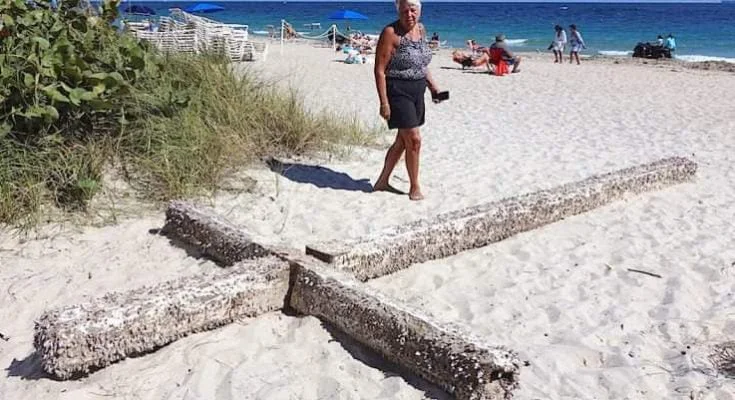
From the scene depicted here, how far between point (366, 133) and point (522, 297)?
4.35 m

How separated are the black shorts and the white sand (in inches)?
26.1

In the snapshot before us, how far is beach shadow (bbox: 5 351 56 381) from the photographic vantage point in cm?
303

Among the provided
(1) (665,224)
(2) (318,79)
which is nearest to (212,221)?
(1) (665,224)

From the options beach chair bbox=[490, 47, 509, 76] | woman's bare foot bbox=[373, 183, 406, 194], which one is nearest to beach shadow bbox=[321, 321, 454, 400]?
woman's bare foot bbox=[373, 183, 406, 194]

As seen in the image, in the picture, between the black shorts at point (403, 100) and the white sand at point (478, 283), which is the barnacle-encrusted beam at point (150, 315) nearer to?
the white sand at point (478, 283)

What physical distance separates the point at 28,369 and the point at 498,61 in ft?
53.4

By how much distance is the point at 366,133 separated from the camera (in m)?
8.02

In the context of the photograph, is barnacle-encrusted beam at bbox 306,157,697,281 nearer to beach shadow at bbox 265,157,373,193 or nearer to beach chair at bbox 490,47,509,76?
beach shadow at bbox 265,157,373,193

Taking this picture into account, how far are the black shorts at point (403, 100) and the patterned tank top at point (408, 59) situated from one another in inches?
1.9

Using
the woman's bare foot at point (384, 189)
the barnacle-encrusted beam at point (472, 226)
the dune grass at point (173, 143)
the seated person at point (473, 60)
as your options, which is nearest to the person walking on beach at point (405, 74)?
the woman's bare foot at point (384, 189)

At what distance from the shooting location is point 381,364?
123 inches

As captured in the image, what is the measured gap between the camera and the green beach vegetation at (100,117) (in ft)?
16.2

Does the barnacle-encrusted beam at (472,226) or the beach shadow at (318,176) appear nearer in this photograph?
the barnacle-encrusted beam at (472,226)

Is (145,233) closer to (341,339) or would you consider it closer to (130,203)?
(130,203)
